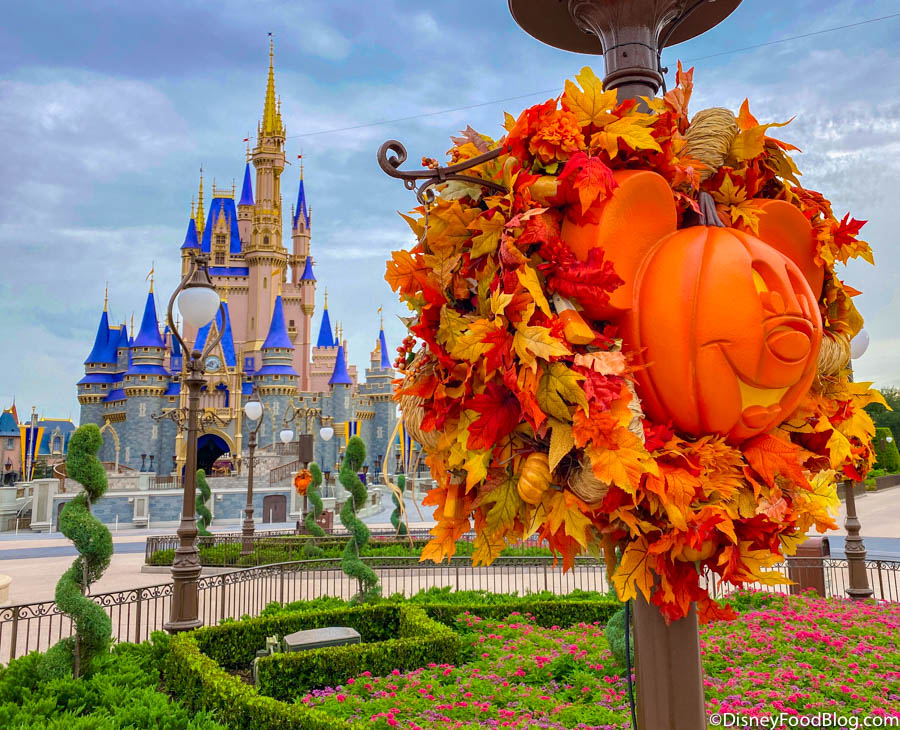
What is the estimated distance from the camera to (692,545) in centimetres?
150

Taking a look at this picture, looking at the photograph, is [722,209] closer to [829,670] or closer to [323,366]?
[829,670]

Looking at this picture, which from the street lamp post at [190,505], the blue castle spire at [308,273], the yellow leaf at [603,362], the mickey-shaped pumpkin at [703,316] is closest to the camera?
the yellow leaf at [603,362]

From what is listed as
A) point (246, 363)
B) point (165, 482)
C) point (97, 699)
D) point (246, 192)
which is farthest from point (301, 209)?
point (97, 699)

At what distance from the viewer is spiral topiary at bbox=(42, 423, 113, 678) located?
259 inches

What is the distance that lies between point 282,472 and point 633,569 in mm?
39383

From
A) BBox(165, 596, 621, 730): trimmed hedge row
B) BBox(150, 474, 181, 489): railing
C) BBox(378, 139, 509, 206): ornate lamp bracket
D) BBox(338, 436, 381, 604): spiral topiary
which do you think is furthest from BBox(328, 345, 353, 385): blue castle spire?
BBox(378, 139, 509, 206): ornate lamp bracket

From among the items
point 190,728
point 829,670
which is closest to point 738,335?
point 190,728

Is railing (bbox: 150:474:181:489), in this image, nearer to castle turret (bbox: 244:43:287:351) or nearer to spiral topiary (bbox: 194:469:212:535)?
castle turret (bbox: 244:43:287:351)

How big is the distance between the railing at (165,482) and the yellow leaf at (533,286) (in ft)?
135

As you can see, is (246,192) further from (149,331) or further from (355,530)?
(355,530)

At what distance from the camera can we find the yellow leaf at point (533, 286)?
1.55 meters

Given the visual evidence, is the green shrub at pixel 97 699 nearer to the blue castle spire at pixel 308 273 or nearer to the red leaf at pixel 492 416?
the red leaf at pixel 492 416

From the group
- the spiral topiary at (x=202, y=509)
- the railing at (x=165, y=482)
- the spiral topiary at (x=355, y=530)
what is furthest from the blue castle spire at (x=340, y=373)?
the spiral topiary at (x=355, y=530)

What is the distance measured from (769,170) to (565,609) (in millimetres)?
8474
